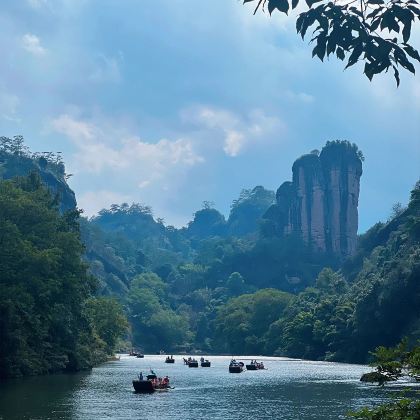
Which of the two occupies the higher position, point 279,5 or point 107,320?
point 107,320

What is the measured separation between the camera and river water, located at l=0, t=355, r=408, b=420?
120 feet

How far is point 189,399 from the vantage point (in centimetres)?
4616

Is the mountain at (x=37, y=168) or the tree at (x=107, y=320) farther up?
the mountain at (x=37, y=168)

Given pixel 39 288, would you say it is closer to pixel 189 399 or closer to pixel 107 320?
pixel 189 399

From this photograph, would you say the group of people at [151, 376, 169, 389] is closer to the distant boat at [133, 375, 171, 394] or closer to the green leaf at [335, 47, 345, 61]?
the distant boat at [133, 375, 171, 394]

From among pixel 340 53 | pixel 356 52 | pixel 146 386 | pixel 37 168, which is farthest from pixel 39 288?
pixel 37 168

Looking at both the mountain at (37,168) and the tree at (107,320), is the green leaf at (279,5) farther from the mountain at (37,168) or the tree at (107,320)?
the mountain at (37,168)

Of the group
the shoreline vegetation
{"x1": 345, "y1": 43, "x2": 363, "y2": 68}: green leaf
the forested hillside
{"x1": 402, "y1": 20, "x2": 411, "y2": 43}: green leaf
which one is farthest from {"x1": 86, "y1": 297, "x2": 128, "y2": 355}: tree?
{"x1": 402, "y1": 20, "x2": 411, "y2": 43}: green leaf

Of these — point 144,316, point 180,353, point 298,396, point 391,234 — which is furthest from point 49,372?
point 144,316

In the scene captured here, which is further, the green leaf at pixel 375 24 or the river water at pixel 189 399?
the river water at pixel 189 399

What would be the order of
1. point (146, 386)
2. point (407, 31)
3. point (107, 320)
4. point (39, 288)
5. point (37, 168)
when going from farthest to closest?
point (37, 168) → point (107, 320) → point (39, 288) → point (146, 386) → point (407, 31)

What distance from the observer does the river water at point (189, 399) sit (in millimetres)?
36562

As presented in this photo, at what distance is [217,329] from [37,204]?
94.6 metres

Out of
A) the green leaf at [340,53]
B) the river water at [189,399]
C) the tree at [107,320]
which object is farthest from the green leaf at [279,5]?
the tree at [107,320]
